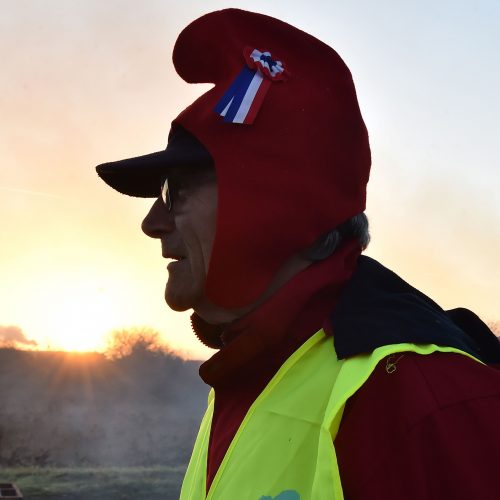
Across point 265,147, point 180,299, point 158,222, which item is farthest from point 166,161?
point 180,299

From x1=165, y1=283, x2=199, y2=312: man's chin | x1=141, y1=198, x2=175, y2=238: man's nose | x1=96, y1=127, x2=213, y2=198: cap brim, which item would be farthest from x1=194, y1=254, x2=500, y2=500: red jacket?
x1=96, y1=127, x2=213, y2=198: cap brim

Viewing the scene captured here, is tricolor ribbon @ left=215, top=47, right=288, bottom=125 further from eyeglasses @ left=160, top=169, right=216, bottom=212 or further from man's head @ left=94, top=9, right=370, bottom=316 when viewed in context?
eyeglasses @ left=160, top=169, right=216, bottom=212

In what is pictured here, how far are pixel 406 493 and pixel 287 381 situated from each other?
53 centimetres

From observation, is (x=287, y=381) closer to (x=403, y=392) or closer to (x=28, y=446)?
(x=403, y=392)

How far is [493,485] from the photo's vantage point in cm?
148

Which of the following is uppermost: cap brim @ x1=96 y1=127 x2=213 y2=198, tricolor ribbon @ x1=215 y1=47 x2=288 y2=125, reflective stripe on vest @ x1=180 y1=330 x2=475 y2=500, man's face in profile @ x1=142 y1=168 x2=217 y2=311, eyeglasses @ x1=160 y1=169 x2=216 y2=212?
tricolor ribbon @ x1=215 y1=47 x2=288 y2=125

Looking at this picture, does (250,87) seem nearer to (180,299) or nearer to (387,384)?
(180,299)

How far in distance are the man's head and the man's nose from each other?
14 centimetres

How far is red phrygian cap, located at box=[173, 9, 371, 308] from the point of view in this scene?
210cm

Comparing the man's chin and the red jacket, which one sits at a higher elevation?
the man's chin

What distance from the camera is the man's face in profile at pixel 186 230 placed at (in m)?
2.23

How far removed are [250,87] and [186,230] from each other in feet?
1.79

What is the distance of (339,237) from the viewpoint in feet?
7.34

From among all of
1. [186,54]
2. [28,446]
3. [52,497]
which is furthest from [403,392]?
[28,446]
